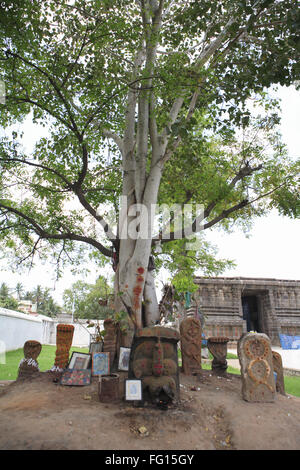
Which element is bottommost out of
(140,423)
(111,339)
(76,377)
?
(140,423)

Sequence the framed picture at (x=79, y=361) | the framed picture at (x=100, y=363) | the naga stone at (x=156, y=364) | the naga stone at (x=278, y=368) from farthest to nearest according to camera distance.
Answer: the framed picture at (x=79, y=361), the framed picture at (x=100, y=363), the naga stone at (x=278, y=368), the naga stone at (x=156, y=364)

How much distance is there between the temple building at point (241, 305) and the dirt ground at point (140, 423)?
46.0 ft

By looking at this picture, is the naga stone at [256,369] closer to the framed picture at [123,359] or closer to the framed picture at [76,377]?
the framed picture at [123,359]

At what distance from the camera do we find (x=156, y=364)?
4.54m

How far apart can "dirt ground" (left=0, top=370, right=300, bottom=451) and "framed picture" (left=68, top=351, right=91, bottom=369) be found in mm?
822

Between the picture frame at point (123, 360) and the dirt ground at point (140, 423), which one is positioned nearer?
the dirt ground at point (140, 423)

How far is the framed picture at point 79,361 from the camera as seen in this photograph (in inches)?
236

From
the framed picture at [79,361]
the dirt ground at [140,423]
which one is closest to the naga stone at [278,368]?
the dirt ground at [140,423]

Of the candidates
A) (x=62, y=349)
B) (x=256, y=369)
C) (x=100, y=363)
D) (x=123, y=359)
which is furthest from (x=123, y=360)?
(x=256, y=369)

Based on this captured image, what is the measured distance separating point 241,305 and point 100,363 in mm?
15643

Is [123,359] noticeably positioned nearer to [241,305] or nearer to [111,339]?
[111,339]
